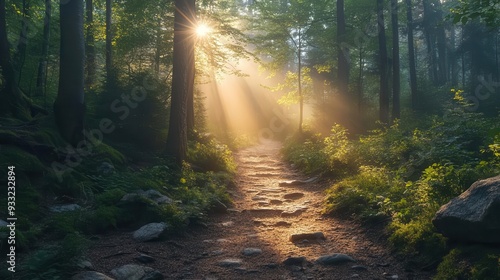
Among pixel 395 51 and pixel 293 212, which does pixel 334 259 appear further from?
pixel 395 51

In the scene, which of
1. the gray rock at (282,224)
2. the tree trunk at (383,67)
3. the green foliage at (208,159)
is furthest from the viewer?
the tree trunk at (383,67)

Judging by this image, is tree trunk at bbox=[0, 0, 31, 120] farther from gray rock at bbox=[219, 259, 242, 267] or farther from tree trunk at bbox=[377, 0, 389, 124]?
tree trunk at bbox=[377, 0, 389, 124]

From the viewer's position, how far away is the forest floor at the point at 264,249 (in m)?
5.24

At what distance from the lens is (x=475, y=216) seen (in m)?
4.62

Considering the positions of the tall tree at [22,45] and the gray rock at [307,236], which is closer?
the gray rock at [307,236]

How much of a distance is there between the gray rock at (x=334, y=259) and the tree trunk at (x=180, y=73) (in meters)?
6.68

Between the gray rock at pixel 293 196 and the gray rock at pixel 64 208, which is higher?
the gray rock at pixel 64 208

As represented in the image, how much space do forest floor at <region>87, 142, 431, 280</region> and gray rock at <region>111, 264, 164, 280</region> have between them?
0.54 ft

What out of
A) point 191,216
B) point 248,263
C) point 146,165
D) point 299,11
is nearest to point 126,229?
point 191,216

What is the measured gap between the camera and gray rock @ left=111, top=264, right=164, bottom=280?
4.71 meters

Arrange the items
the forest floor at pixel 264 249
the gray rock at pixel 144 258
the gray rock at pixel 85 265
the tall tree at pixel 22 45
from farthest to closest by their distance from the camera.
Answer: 1. the tall tree at pixel 22 45
2. the gray rock at pixel 144 258
3. the forest floor at pixel 264 249
4. the gray rock at pixel 85 265

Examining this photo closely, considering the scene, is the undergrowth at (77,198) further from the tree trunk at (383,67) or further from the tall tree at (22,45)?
the tree trunk at (383,67)

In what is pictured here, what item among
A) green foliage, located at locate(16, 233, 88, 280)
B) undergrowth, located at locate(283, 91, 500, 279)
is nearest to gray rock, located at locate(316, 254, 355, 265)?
undergrowth, located at locate(283, 91, 500, 279)

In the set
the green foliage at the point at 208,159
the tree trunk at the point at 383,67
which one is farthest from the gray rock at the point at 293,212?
the tree trunk at the point at 383,67
